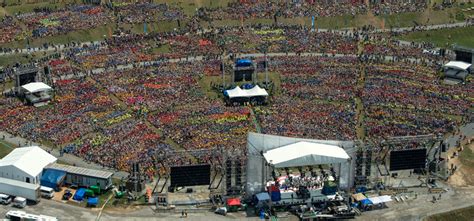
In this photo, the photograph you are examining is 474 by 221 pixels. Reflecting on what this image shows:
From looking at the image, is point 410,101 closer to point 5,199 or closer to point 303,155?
point 303,155

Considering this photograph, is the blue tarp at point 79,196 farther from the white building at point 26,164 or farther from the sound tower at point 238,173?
the sound tower at point 238,173

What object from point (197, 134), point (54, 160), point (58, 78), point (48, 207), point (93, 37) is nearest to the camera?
point (48, 207)

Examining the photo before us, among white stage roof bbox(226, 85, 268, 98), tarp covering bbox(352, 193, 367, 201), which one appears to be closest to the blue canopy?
tarp covering bbox(352, 193, 367, 201)

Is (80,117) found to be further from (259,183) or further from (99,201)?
(259,183)

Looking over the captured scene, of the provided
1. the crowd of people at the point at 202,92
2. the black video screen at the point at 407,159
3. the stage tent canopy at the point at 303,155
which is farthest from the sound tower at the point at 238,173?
the black video screen at the point at 407,159

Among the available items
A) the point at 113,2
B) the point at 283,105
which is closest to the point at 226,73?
the point at 283,105

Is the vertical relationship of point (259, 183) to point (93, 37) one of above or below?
below

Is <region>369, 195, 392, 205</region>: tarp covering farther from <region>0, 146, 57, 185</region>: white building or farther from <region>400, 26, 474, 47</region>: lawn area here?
<region>400, 26, 474, 47</region>: lawn area
